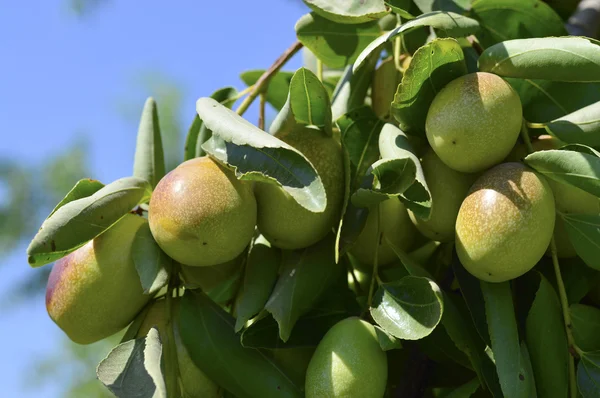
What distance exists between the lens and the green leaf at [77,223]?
3.28ft

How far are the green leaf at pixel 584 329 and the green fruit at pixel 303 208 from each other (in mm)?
350

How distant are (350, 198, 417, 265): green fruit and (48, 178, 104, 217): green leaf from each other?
0.41m

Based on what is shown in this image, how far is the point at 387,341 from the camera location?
3.11ft

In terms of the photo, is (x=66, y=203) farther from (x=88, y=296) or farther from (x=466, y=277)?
(x=466, y=277)

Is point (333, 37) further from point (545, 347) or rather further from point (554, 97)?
point (545, 347)

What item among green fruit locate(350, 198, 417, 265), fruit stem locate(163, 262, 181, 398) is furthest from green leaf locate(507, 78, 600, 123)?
fruit stem locate(163, 262, 181, 398)

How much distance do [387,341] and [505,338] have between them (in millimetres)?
147

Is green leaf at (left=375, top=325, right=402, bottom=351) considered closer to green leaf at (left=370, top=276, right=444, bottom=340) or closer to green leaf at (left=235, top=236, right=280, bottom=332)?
green leaf at (left=370, top=276, right=444, bottom=340)

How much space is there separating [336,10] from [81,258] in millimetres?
535

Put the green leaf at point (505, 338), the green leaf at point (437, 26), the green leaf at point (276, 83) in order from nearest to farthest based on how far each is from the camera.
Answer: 1. the green leaf at point (505, 338)
2. the green leaf at point (437, 26)
3. the green leaf at point (276, 83)

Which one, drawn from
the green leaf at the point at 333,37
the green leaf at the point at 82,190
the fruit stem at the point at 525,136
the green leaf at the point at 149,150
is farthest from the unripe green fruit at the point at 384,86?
the green leaf at the point at 82,190

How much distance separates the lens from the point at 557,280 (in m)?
0.99

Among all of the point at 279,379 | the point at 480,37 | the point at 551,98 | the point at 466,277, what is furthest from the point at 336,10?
the point at 279,379

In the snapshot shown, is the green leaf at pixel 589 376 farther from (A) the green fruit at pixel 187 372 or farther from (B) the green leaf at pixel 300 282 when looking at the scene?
(A) the green fruit at pixel 187 372
